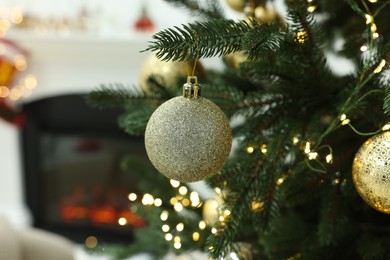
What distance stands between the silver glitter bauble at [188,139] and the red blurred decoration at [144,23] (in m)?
1.52

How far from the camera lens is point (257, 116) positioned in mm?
656

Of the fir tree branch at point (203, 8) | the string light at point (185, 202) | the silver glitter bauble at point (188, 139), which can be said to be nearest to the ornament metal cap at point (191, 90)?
the silver glitter bauble at point (188, 139)

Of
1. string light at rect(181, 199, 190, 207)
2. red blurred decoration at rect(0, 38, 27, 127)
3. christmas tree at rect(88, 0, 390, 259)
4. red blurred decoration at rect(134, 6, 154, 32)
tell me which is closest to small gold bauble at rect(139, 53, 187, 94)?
christmas tree at rect(88, 0, 390, 259)

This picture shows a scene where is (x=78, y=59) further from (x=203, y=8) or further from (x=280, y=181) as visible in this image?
(x=280, y=181)

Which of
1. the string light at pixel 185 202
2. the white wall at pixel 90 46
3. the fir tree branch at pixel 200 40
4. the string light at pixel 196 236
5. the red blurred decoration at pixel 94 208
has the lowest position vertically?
the red blurred decoration at pixel 94 208

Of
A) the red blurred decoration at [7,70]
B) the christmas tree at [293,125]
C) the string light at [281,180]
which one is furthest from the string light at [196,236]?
the red blurred decoration at [7,70]

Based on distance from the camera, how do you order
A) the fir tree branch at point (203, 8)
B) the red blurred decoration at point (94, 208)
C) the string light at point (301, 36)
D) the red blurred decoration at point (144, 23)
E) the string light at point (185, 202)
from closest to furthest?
the string light at point (301, 36), the fir tree branch at point (203, 8), the string light at point (185, 202), the red blurred decoration at point (144, 23), the red blurred decoration at point (94, 208)

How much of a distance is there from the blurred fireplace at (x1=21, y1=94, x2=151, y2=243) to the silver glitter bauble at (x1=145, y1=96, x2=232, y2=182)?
1.69m

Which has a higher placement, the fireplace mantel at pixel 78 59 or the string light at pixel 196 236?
the string light at pixel 196 236

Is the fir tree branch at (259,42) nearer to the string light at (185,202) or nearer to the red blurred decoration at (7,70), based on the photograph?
the string light at (185,202)

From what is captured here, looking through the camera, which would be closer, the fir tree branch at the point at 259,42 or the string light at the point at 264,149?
the fir tree branch at the point at 259,42

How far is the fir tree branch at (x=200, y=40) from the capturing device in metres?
0.48

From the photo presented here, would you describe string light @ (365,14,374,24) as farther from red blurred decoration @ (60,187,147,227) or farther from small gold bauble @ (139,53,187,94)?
red blurred decoration @ (60,187,147,227)

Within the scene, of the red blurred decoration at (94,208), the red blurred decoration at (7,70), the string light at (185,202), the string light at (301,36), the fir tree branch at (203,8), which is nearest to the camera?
the string light at (301,36)
